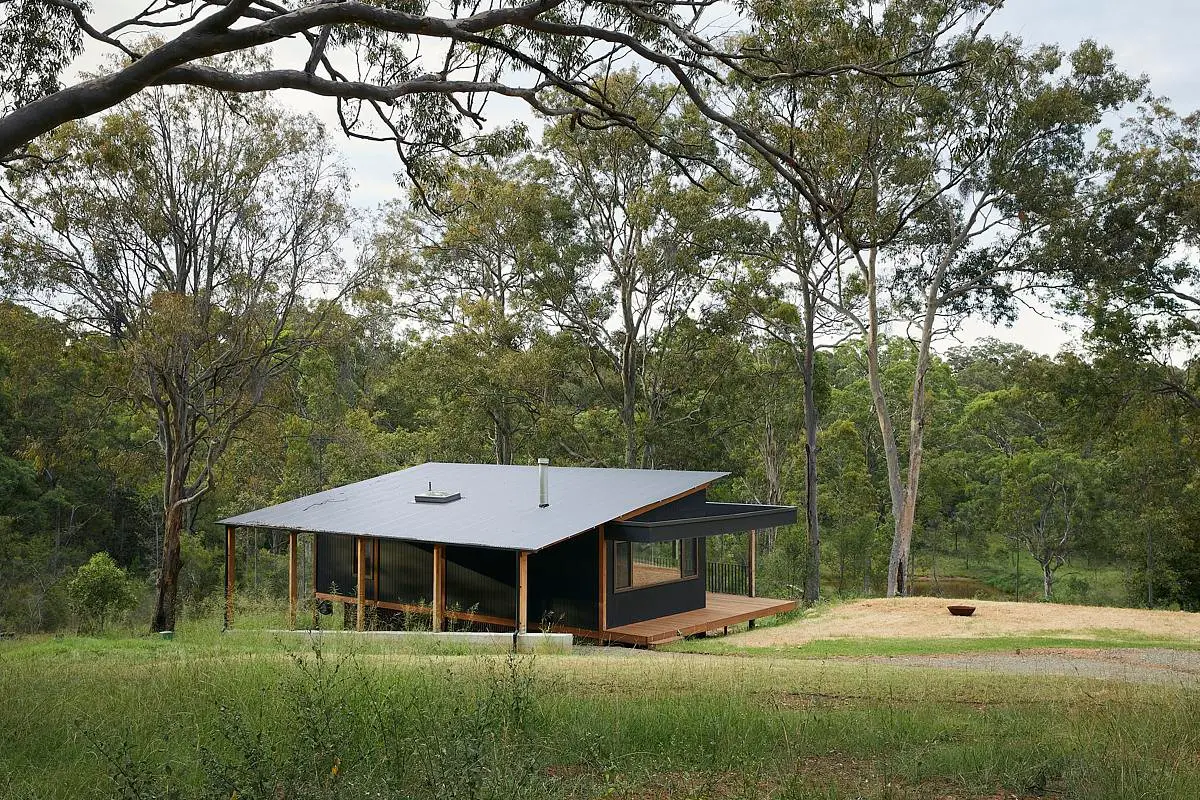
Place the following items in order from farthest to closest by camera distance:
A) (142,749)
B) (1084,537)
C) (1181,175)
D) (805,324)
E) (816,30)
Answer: (1084,537)
(805,324)
(1181,175)
(816,30)
(142,749)

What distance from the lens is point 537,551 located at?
16.2 meters

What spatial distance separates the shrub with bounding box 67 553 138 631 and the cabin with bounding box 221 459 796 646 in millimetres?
2128

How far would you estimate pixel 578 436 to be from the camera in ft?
104

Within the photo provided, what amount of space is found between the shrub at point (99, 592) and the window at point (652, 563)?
10150 mm

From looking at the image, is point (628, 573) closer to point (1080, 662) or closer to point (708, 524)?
point (708, 524)

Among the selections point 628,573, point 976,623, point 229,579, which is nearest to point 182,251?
point 229,579

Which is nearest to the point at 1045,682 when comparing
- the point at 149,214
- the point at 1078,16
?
the point at 1078,16

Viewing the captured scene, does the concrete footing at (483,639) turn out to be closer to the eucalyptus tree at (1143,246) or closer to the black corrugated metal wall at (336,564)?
the black corrugated metal wall at (336,564)

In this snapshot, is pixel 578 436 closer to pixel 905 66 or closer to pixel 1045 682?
pixel 905 66

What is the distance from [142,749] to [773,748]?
3294 mm

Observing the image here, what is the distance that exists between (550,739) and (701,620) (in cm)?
1455

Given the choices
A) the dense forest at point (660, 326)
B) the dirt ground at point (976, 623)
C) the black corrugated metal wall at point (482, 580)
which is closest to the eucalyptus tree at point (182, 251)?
the dense forest at point (660, 326)

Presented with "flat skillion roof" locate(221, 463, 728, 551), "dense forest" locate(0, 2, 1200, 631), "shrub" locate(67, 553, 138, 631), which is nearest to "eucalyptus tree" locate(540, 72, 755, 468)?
"dense forest" locate(0, 2, 1200, 631)

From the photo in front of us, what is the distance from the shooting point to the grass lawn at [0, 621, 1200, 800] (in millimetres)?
4047
